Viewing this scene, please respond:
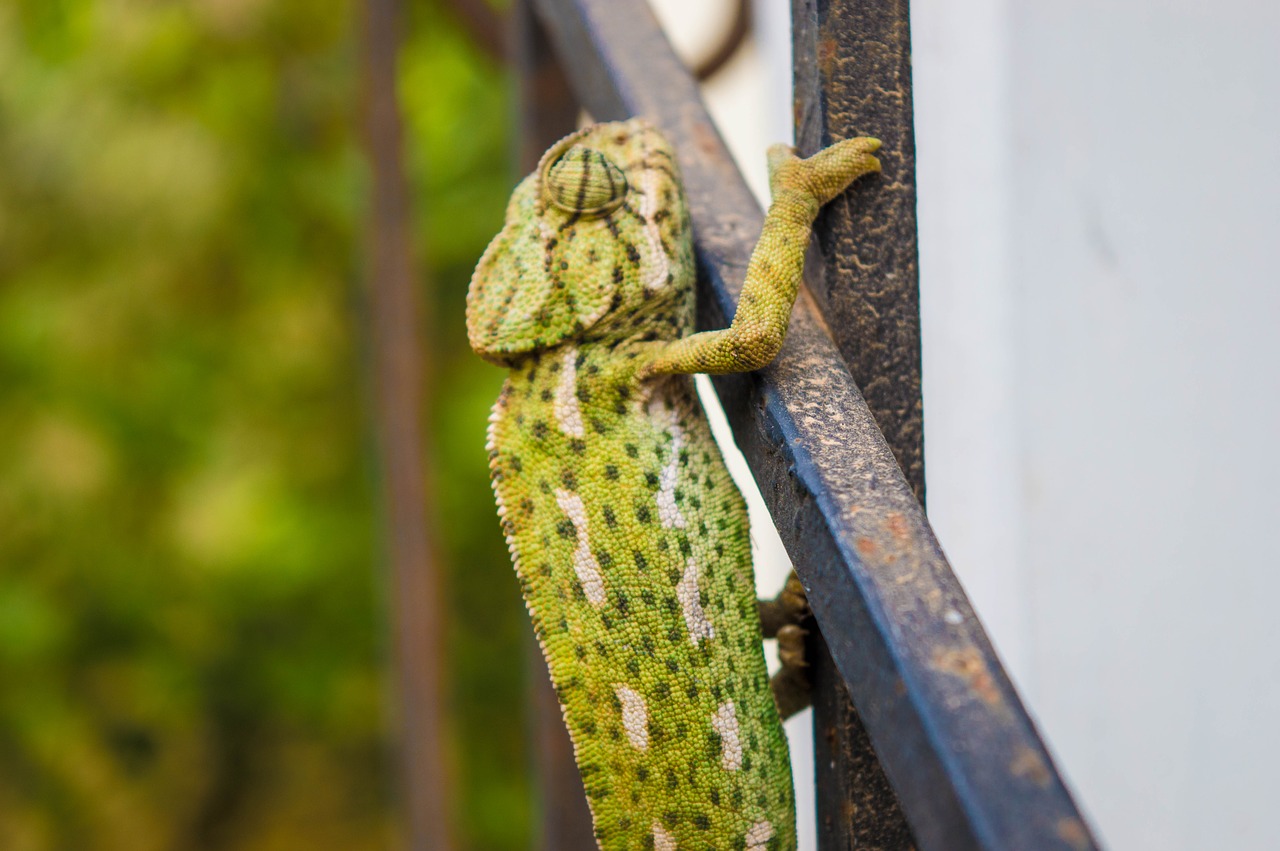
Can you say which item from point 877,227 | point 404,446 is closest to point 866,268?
point 877,227

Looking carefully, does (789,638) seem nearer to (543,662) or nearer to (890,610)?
(890,610)

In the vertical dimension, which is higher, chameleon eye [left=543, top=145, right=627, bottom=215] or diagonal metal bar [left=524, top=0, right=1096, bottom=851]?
chameleon eye [left=543, top=145, right=627, bottom=215]

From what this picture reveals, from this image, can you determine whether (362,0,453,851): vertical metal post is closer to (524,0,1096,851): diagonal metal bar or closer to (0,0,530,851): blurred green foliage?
(524,0,1096,851): diagonal metal bar

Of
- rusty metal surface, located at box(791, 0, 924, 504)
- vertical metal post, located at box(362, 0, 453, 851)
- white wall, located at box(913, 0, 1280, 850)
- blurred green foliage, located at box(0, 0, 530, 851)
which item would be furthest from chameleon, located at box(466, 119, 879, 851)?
blurred green foliage, located at box(0, 0, 530, 851)

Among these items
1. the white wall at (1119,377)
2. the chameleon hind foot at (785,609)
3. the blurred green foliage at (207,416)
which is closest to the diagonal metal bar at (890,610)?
the chameleon hind foot at (785,609)

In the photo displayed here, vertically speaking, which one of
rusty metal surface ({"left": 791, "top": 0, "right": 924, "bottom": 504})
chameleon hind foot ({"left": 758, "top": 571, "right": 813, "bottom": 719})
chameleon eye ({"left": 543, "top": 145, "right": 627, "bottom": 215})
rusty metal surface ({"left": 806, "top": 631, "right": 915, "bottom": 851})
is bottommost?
rusty metal surface ({"left": 806, "top": 631, "right": 915, "bottom": 851})

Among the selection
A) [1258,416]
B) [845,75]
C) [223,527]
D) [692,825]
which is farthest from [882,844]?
[223,527]
